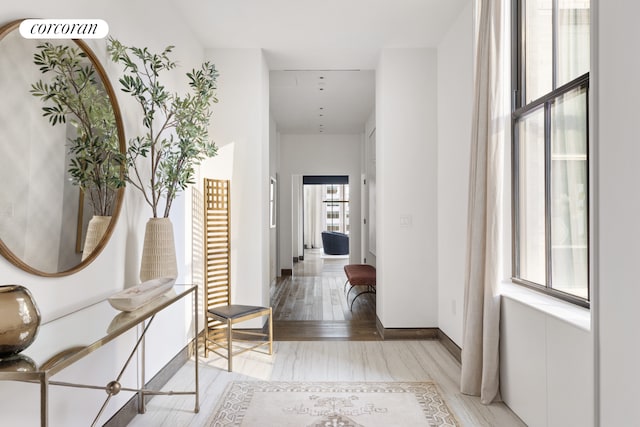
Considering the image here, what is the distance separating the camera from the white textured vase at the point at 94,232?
201 cm

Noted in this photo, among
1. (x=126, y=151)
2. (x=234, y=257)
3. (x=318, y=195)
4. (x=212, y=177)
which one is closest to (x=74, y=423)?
(x=126, y=151)

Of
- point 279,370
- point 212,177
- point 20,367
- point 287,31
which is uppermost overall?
point 287,31

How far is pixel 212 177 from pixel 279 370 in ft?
6.44

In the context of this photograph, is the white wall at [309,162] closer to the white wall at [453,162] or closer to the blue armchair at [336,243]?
the blue armchair at [336,243]

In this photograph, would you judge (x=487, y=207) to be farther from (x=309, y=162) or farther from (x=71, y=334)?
(x=309, y=162)

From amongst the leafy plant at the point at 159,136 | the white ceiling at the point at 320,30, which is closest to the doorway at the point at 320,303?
the leafy plant at the point at 159,136

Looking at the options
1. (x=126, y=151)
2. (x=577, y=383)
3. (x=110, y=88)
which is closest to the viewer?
(x=577, y=383)

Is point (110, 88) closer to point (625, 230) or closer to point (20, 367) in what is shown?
point (20, 367)

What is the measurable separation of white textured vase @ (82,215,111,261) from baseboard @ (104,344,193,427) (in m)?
0.97

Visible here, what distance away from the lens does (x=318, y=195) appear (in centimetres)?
1401

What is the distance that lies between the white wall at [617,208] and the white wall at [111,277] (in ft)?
6.60

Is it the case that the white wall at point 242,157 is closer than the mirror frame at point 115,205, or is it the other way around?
the mirror frame at point 115,205

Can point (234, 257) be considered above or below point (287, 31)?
below

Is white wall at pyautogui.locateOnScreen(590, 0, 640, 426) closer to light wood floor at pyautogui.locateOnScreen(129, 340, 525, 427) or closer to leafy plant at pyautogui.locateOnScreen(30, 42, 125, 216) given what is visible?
light wood floor at pyautogui.locateOnScreen(129, 340, 525, 427)
